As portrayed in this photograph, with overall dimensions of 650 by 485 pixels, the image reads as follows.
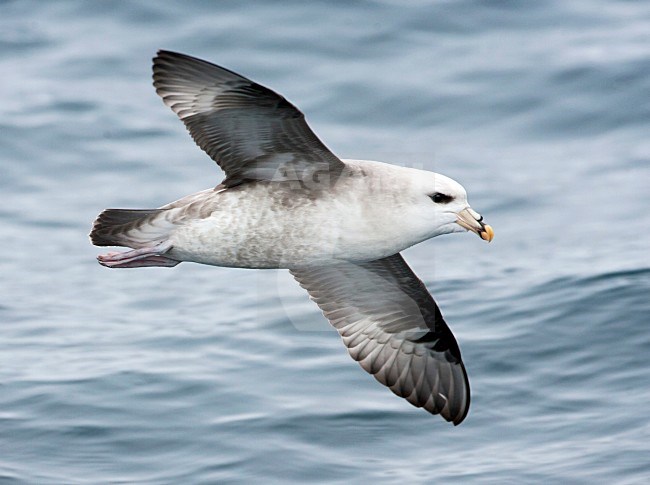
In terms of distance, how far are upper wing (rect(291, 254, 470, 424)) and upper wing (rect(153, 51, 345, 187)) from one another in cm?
140

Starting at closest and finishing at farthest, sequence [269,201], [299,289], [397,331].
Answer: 1. [269,201]
2. [397,331]
3. [299,289]

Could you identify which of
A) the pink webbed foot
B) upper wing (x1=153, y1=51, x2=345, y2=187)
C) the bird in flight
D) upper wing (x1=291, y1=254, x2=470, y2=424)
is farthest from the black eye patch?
the pink webbed foot

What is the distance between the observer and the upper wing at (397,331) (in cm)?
900

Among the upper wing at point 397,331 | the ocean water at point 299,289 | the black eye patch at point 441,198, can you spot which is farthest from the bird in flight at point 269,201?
the ocean water at point 299,289

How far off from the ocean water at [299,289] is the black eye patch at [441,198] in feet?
8.61

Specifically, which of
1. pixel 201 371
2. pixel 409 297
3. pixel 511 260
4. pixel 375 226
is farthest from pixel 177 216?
pixel 511 260

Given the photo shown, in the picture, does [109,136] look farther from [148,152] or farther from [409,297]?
[409,297]

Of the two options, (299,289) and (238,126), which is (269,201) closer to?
(238,126)

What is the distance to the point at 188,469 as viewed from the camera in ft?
30.7

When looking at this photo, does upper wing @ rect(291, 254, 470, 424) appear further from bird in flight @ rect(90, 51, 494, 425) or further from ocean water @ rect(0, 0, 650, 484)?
bird in flight @ rect(90, 51, 494, 425)

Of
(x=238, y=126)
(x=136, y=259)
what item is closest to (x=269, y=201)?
(x=238, y=126)

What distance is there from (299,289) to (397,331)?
274cm

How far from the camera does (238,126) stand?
25.1ft

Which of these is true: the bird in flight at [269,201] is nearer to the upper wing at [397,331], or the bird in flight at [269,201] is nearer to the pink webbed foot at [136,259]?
the pink webbed foot at [136,259]
